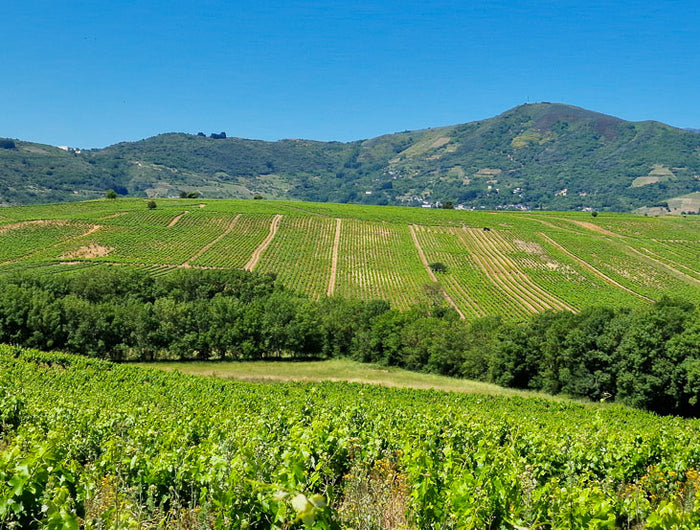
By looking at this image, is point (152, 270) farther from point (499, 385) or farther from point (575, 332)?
point (575, 332)

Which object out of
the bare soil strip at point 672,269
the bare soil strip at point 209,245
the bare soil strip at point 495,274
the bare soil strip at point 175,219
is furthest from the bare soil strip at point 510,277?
the bare soil strip at point 175,219

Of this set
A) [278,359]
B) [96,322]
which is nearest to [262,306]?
[278,359]

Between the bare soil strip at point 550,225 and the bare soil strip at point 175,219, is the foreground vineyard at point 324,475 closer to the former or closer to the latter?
the bare soil strip at point 175,219

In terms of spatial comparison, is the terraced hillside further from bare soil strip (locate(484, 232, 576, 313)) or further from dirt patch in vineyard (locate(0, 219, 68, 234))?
bare soil strip (locate(484, 232, 576, 313))

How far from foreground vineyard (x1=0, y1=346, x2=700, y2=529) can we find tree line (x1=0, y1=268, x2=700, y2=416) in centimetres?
2358

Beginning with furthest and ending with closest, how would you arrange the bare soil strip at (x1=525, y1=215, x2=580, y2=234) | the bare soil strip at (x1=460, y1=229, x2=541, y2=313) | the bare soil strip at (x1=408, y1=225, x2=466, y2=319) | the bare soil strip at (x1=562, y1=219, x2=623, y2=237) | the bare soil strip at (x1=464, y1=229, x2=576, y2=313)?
1. the bare soil strip at (x1=525, y1=215, x2=580, y2=234)
2. the bare soil strip at (x1=562, y1=219, x2=623, y2=237)
3. the bare soil strip at (x1=464, y1=229, x2=576, y2=313)
4. the bare soil strip at (x1=460, y1=229, x2=541, y2=313)
5. the bare soil strip at (x1=408, y1=225, x2=466, y2=319)

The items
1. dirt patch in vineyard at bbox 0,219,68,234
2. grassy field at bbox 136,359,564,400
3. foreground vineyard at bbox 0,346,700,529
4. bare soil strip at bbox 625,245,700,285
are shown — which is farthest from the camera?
dirt patch in vineyard at bbox 0,219,68,234

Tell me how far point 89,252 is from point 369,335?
6668 centimetres

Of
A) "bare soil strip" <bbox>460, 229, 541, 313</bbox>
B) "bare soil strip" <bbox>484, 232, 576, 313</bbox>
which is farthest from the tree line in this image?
"bare soil strip" <bbox>484, 232, 576, 313</bbox>

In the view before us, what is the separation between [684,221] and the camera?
160m

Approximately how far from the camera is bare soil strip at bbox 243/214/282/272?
327ft

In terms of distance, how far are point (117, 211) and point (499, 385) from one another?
380 ft

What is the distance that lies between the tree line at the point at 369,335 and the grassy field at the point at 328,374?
3166 millimetres

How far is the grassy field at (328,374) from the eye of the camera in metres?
46.7
